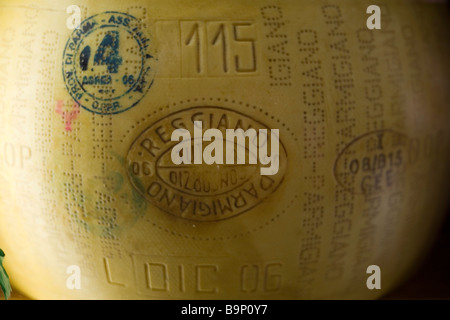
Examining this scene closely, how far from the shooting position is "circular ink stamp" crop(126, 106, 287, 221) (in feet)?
3.51

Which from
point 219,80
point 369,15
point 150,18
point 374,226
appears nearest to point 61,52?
point 150,18

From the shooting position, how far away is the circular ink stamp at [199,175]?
1069mm

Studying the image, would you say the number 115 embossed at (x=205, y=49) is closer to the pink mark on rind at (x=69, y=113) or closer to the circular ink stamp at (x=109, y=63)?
the circular ink stamp at (x=109, y=63)

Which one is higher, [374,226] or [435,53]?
[435,53]

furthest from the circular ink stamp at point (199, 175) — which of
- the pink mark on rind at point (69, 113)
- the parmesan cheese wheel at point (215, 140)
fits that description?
the pink mark on rind at point (69, 113)

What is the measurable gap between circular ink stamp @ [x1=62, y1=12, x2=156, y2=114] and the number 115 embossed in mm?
37

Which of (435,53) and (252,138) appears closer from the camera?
(252,138)

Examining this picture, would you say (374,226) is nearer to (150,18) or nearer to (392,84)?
(392,84)

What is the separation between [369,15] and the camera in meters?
1.16

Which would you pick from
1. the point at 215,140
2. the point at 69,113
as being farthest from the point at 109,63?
the point at 215,140

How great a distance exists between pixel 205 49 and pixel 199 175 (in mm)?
243

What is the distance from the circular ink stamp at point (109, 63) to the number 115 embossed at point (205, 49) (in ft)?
0.12

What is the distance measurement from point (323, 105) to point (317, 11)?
19 centimetres

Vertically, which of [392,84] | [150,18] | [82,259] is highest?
[150,18]
